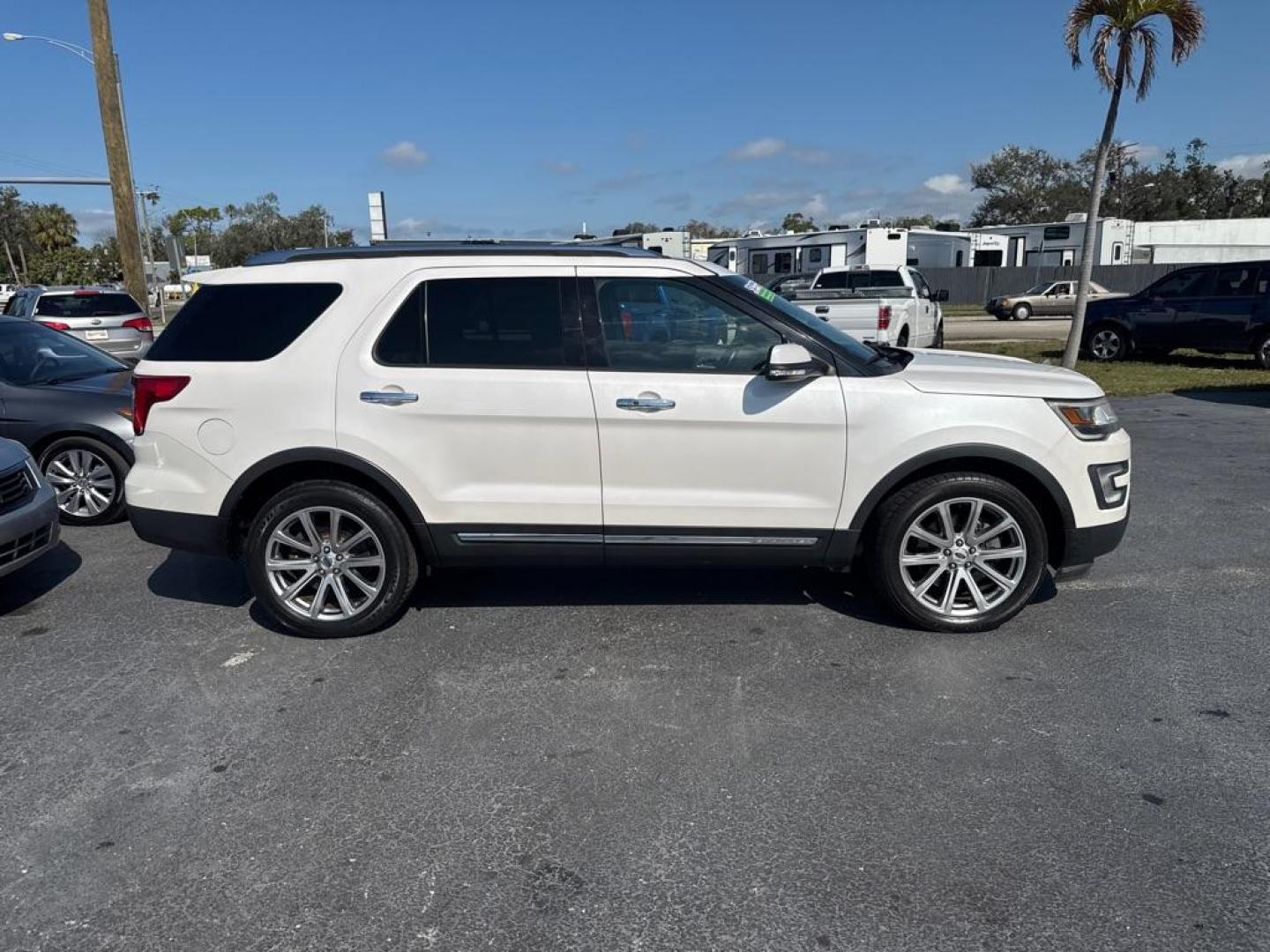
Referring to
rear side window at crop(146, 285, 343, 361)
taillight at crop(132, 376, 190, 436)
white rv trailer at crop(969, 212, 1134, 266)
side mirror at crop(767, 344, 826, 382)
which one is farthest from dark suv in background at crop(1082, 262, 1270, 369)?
white rv trailer at crop(969, 212, 1134, 266)

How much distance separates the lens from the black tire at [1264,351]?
47.9 feet

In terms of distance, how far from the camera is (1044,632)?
15.1 ft

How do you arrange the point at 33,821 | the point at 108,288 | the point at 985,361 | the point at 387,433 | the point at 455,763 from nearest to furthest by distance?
1. the point at 33,821
2. the point at 455,763
3. the point at 387,433
4. the point at 985,361
5. the point at 108,288

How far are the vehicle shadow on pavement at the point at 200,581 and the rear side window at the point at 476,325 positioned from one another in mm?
1907

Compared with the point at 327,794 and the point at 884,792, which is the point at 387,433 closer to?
the point at 327,794

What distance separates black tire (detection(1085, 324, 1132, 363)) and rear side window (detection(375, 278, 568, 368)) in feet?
48.6

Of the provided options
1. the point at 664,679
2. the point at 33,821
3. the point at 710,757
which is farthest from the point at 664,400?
the point at 33,821

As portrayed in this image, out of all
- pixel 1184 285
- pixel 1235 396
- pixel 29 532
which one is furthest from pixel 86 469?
pixel 1184 285

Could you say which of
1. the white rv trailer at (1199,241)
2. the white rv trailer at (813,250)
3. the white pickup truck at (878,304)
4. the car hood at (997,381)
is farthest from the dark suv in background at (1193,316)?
the white rv trailer at (1199,241)

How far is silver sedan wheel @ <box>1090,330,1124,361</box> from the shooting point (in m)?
16.4

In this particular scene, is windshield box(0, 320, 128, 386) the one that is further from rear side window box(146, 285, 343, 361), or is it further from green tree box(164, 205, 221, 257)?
green tree box(164, 205, 221, 257)

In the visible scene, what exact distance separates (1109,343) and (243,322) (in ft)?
52.3

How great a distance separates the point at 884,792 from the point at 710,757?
0.64 m

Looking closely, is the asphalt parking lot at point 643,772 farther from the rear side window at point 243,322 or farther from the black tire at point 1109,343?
the black tire at point 1109,343
